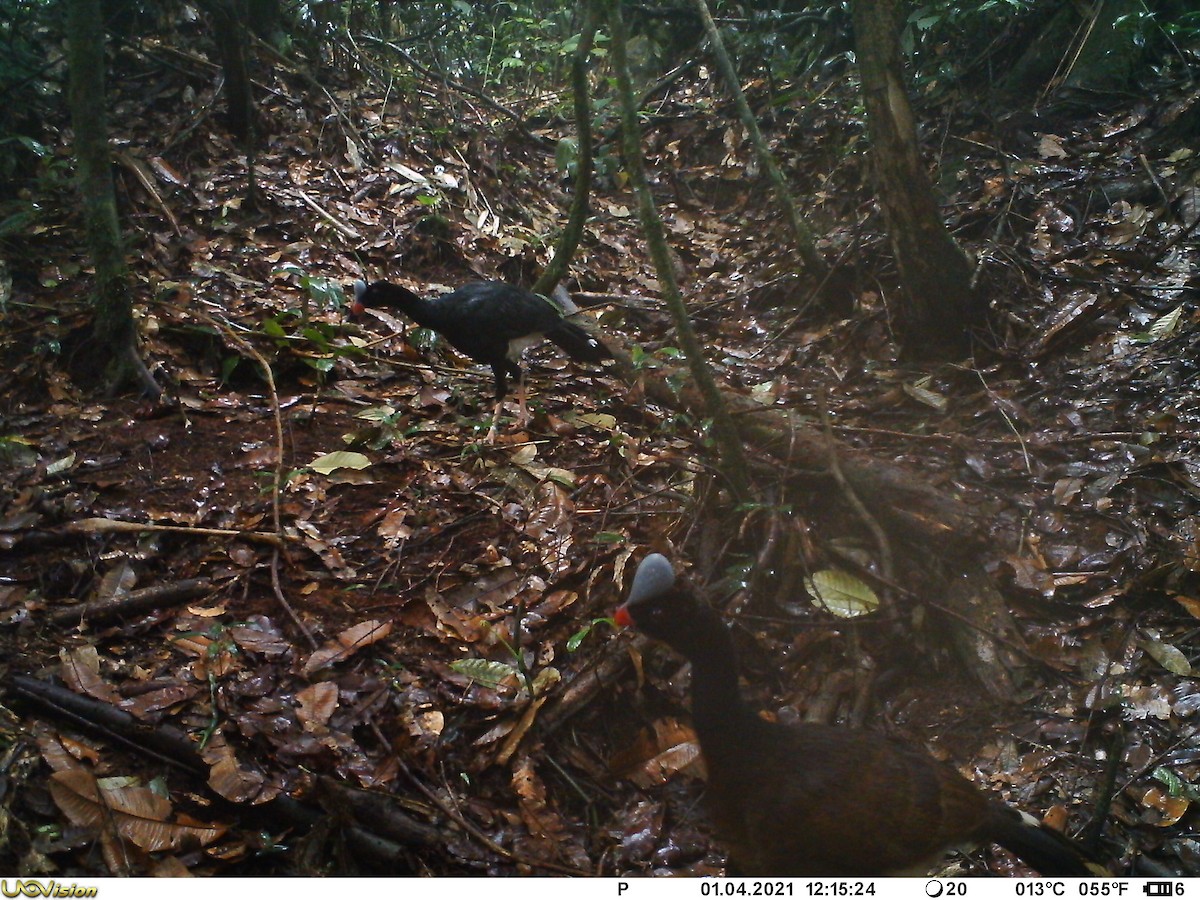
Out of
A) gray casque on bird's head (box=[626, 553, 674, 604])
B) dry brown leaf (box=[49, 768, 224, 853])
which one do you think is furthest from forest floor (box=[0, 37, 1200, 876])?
gray casque on bird's head (box=[626, 553, 674, 604])

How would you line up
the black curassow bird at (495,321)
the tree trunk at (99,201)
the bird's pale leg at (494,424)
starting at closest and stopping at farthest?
the tree trunk at (99,201) → the bird's pale leg at (494,424) → the black curassow bird at (495,321)

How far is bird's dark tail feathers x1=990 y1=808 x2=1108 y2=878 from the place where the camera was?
191 cm

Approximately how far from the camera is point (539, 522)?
3.19 metres

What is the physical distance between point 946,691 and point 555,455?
182 centimetres

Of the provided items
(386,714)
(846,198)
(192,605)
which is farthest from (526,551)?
(846,198)

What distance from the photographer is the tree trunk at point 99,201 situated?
3.36 metres

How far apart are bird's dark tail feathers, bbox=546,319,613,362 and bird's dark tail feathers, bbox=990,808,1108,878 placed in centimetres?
290

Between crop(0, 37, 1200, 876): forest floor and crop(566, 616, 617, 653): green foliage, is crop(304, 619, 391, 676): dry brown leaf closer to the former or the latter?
crop(0, 37, 1200, 876): forest floor

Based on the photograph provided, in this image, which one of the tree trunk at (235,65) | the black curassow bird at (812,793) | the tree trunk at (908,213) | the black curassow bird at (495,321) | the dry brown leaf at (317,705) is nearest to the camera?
the black curassow bird at (812,793)

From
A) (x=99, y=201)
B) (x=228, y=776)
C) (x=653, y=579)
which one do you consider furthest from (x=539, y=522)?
(x=99, y=201)

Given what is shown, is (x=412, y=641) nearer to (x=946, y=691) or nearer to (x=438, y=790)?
(x=438, y=790)

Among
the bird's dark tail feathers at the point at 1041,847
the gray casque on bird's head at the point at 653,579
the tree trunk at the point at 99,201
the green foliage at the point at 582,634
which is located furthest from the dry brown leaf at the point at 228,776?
the tree trunk at the point at 99,201
